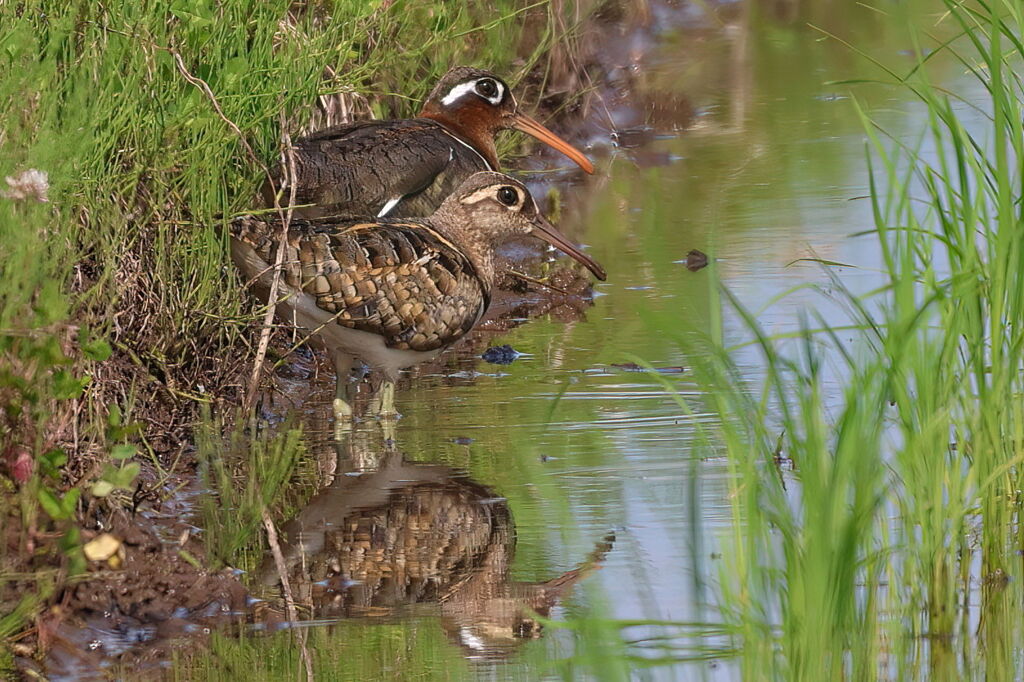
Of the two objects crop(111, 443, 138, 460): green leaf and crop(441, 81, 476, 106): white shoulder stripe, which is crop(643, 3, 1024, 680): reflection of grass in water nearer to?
crop(111, 443, 138, 460): green leaf

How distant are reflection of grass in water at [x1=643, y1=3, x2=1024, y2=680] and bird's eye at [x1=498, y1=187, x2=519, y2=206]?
84.8 inches

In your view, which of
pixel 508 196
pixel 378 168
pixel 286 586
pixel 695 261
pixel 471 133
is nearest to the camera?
pixel 286 586

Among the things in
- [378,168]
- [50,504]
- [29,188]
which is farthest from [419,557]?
[378,168]

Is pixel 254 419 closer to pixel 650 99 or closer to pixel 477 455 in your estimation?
pixel 477 455

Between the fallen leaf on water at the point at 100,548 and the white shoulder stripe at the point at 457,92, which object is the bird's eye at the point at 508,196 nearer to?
the white shoulder stripe at the point at 457,92

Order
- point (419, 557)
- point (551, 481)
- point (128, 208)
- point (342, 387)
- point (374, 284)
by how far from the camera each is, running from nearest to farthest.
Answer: point (419, 557) → point (551, 481) → point (128, 208) → point (374, 284) → point (342, 387)

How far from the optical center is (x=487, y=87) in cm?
792

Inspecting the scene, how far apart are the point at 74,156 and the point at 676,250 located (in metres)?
4.10

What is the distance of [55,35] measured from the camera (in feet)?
14.0

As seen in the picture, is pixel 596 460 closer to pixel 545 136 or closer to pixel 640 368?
pixel 640 368

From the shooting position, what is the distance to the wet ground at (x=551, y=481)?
3.85 m

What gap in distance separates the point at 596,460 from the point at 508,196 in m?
1.38

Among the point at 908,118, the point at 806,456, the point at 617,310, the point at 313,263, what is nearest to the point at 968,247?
the point at 806,456

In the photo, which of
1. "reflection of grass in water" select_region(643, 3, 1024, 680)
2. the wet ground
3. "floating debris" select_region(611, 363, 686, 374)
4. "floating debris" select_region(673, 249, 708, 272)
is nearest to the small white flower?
the wet ground
